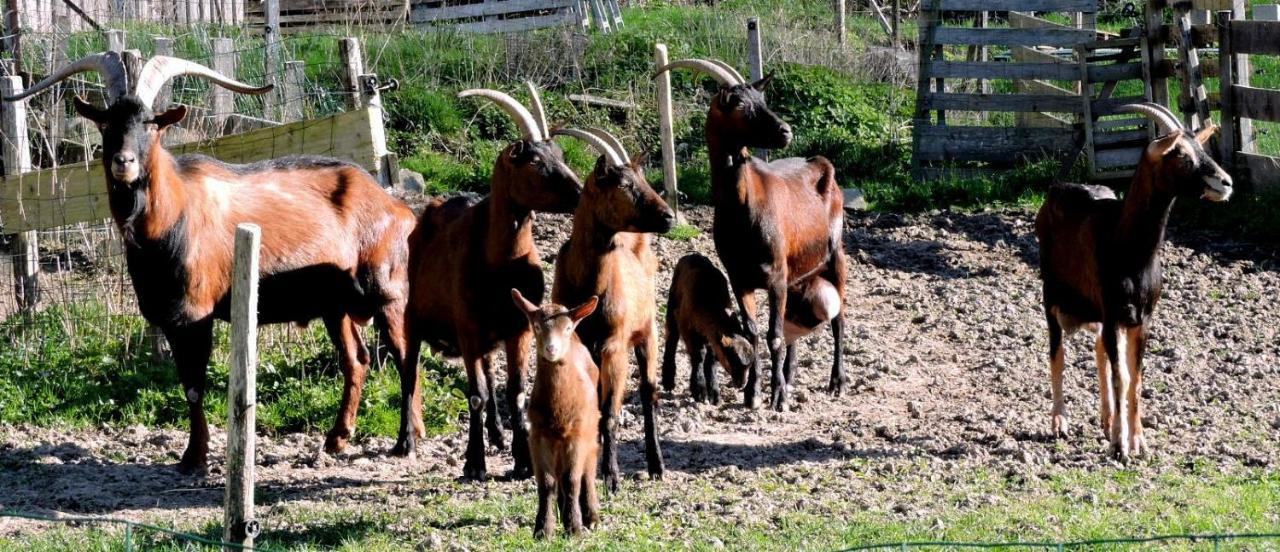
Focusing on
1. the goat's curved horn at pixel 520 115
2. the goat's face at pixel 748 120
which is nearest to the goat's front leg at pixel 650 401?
the goat's curved horn at pixel 520 115

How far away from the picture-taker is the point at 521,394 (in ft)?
28.0

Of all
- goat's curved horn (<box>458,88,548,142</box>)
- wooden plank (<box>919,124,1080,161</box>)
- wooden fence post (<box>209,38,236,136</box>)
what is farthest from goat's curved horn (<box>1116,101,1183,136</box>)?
wooden plank (<box>919,124,1080,161</box>)

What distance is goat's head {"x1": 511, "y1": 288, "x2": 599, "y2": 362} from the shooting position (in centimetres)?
732

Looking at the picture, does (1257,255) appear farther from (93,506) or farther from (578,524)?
(93,506)

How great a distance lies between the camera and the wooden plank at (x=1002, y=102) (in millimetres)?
16903

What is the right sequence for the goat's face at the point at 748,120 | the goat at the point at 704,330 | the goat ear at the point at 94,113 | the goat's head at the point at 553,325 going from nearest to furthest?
the goat's head at the point at 553,325 < the goat ear at the point at 94,113 < the goat at the point at 704,330 < the goat's face at the point at 748,120

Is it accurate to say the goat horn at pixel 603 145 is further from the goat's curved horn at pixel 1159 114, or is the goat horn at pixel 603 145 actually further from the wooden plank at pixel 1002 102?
the wooden plank at pixel 1002 102

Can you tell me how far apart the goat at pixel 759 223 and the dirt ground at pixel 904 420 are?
0.49 meters

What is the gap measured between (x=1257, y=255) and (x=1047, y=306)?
496 cm

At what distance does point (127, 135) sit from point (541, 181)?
2.28 meters

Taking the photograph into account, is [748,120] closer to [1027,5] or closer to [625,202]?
[625,202]

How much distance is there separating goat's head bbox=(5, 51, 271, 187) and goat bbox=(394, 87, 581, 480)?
1.51 m

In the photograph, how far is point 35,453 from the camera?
9.42 metres

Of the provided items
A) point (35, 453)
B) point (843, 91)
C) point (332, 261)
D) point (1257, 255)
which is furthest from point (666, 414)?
point (843, 91)
